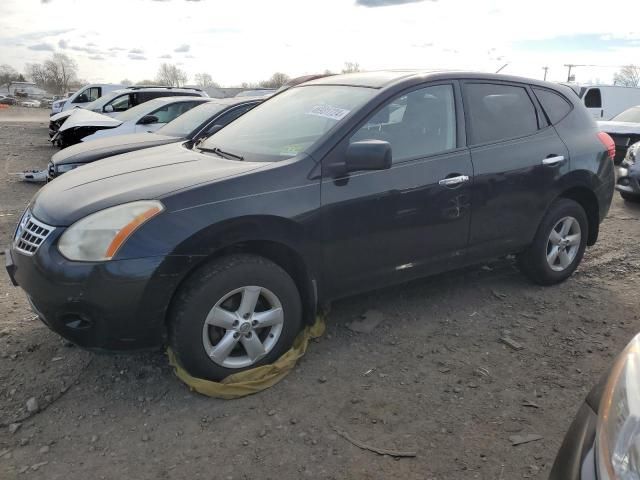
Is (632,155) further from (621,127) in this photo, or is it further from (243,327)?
(243,327)

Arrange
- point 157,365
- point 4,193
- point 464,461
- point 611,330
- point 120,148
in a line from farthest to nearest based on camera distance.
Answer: point 4,193 → point 120,148 → point 611,330 → point 157,365 → point 464,461

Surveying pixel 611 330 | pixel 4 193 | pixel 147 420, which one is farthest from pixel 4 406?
pixel 4 193

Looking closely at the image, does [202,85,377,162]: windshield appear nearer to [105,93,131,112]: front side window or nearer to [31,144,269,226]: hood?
[31,144,269,226]: hood

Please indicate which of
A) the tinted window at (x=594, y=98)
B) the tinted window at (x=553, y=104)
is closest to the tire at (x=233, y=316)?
the tinted window at (x=553, y=104)

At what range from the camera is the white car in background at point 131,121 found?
948cm

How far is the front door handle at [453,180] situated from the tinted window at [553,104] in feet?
3.96

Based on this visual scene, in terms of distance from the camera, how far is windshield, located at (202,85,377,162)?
3.30m

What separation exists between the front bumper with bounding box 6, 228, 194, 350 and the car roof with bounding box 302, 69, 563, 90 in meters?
1.79

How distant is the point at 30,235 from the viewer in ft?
9.36

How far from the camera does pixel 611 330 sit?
378 centimetres

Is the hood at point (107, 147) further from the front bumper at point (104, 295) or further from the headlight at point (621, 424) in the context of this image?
the headlight at point (621, 424)

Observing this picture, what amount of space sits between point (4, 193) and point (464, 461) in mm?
Answer: 7975

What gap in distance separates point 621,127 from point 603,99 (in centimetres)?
582

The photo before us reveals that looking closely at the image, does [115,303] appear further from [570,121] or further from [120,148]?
[120,148]
